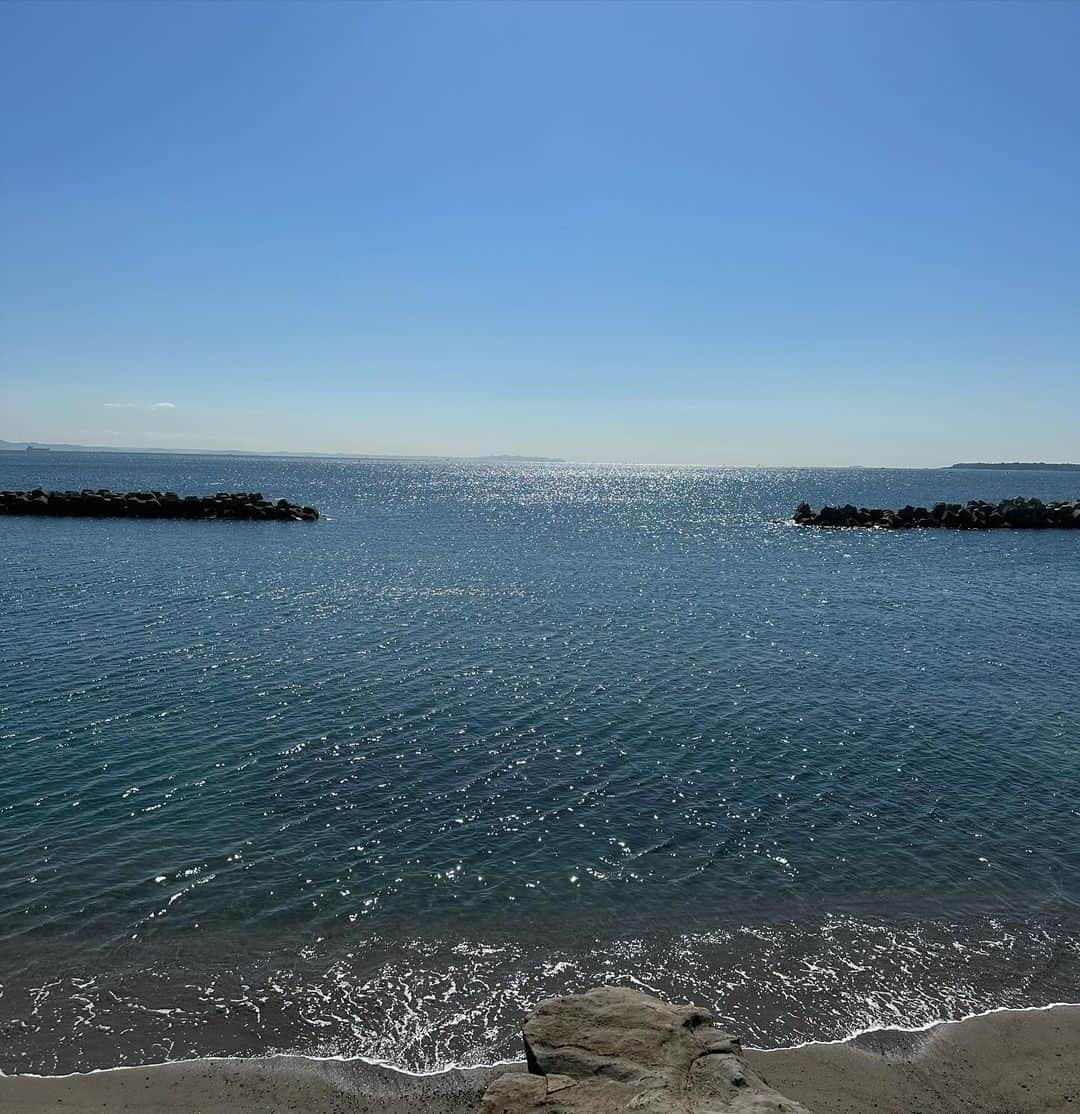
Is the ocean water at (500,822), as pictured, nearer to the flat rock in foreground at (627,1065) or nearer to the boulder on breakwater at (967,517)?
the flat rock in foreground at (627,1065)

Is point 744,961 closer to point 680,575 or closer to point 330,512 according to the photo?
point 680,575

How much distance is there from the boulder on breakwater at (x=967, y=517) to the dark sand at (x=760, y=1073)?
341 ft

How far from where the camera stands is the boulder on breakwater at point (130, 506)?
9781 cm

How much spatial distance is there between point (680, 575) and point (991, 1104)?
177 ft

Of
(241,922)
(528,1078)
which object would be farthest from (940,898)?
(241,922)

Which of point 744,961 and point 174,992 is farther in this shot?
point 744,961

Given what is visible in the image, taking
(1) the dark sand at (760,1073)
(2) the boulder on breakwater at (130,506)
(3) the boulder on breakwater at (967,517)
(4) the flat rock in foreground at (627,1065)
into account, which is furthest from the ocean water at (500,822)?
(3) the boulder on breakwater at (967,517)

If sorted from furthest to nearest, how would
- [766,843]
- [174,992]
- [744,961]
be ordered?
[766,843]
[744,961]
[174,992]

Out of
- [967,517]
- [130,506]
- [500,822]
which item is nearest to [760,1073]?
[500,822]

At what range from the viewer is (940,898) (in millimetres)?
17203

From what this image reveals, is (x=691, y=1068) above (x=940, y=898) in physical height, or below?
above

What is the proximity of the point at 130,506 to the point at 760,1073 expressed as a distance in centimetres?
10330

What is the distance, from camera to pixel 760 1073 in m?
11.9

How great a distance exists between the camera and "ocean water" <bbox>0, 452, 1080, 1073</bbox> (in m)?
13.7
